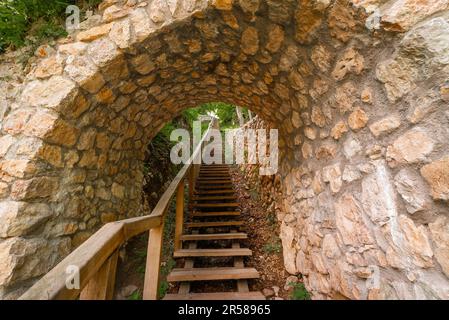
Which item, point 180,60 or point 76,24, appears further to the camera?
point 180,60

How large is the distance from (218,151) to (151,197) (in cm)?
515

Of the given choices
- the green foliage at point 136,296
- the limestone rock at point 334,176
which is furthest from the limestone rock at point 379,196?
the green foliage at point 136,296

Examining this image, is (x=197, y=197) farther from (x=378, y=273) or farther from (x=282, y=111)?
(x=378, y=273)

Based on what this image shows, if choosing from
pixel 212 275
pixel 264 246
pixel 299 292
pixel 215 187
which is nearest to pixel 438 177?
pixel 299 292

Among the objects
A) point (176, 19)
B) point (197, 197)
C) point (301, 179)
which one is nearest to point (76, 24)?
point (176, 19)

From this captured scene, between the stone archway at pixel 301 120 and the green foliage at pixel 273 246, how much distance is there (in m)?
0.33

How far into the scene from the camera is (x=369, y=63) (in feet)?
4.19

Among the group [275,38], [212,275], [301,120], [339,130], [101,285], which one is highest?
[275,38]

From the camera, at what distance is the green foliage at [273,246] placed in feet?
9.27

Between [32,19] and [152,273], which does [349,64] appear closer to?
[152,273]

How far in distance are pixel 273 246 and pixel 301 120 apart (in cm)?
167

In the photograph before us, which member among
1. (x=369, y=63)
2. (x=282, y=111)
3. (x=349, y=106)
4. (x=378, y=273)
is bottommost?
(x=378, y=273)

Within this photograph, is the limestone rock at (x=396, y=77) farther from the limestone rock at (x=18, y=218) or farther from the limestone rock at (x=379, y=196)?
the limestone rock at (x=18, y=218)

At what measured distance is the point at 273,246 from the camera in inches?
114
